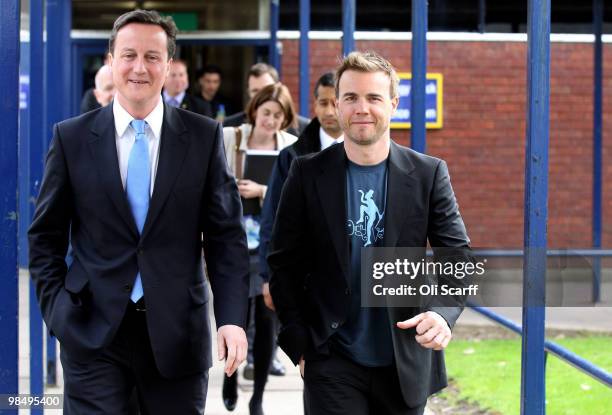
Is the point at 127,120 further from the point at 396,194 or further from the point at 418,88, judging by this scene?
the point at 418,88

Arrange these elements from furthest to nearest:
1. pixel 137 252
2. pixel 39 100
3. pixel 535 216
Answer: pixel 39 100, pixel 535 216, pixel 137 252

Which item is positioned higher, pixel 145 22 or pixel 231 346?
pixel 145 22

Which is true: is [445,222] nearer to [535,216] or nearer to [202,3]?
[535,216]

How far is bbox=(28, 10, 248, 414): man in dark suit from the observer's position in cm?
328

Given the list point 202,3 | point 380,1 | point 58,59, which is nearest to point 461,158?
point 380,1

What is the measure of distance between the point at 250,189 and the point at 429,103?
7.19m

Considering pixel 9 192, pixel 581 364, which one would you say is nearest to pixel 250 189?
pixel 581 364

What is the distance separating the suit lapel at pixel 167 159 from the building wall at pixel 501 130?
9327mm

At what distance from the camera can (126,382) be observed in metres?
Result: 3.34

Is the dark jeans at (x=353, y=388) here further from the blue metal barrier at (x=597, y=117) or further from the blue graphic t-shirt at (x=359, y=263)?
the blue metal barrier at (x=597, y=117)

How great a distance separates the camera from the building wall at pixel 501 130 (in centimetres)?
A: 1279

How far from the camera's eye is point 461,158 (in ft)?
42.5

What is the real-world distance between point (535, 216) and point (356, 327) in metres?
0.79

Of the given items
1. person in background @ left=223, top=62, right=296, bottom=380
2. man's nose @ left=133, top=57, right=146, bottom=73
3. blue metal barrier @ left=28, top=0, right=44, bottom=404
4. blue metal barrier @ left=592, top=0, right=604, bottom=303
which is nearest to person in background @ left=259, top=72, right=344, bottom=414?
man's nose @ left=133, top=57, right=146, bottom=73
